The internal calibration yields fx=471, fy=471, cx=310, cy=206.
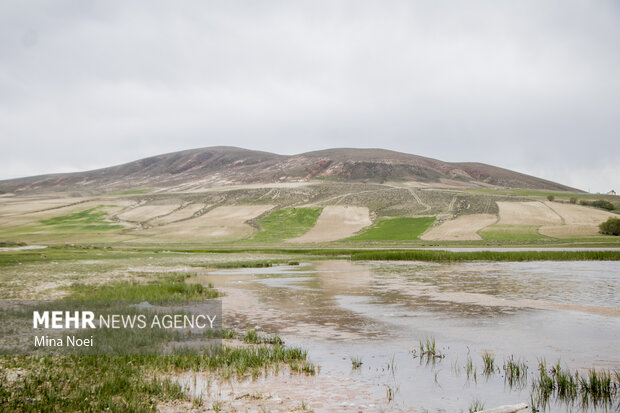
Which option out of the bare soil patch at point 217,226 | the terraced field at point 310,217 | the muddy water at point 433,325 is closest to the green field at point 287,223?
the terraced field at point 310,217

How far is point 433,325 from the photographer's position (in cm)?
1909

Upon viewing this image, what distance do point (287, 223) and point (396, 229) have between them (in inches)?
1079

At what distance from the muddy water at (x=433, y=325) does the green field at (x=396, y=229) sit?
52252 millimetres

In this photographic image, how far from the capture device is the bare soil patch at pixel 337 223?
Result: 95688 mm

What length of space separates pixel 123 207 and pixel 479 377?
501 ft

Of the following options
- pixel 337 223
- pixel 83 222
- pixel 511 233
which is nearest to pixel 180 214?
pixel 83 222

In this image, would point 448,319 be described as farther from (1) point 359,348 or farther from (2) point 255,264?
(2) point 255,264

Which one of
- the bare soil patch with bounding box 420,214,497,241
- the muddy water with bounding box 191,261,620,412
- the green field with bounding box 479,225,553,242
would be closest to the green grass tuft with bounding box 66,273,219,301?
the muddy water with bounding box 191,261,620,412

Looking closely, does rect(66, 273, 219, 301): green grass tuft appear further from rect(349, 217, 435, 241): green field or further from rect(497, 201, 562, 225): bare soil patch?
rect(497, 201, 562, 225): bare soil patch

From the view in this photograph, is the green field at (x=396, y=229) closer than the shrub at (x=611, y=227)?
No

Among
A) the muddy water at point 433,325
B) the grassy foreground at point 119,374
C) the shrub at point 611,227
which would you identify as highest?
the shrub at point 611,227

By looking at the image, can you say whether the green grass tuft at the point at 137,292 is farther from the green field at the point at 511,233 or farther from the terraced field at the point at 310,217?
the green field at the point at 511,233

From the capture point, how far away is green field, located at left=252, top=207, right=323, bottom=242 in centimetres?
9919

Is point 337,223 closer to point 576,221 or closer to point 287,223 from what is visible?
point 287,223
